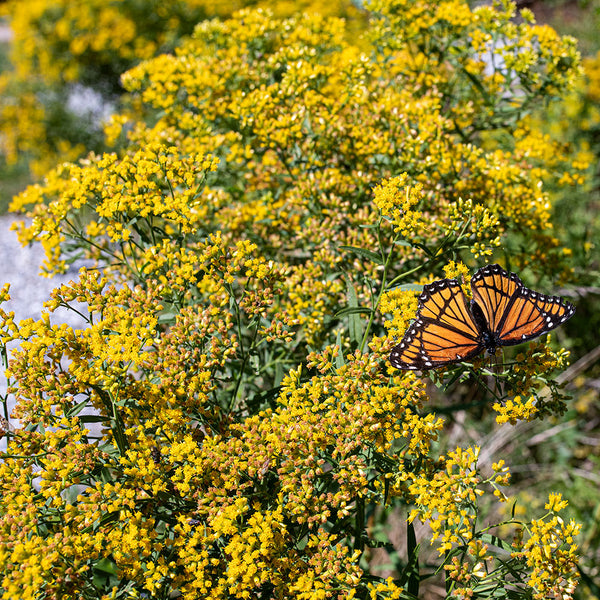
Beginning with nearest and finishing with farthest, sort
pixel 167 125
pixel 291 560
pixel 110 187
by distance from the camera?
pixel 291 560, pixel 110 187, pixel 167 125

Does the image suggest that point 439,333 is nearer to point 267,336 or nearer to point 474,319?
point 474,319

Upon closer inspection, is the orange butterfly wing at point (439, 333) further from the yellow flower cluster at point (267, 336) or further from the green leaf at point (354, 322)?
the green leaf at point (354, 322)

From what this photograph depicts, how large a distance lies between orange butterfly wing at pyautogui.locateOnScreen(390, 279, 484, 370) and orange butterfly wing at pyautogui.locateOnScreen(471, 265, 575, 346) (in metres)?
0.14

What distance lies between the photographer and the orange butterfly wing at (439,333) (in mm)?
2420

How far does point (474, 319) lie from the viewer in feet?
8.57

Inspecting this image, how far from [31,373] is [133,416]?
52 centimetres

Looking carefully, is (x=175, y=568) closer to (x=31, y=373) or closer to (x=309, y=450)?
(x=309, y=450)

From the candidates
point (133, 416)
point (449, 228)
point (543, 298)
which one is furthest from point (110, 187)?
point (543, 298)

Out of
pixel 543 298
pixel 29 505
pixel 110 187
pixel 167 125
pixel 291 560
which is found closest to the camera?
pixel 29 505

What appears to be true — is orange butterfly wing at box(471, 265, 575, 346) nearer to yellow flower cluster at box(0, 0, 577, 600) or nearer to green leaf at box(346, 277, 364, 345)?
yellow flower cluster at box(0, 0, 577, 600)

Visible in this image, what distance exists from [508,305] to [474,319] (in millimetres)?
230

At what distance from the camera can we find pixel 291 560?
2.29 m

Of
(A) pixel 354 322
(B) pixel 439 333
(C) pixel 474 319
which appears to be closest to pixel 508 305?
(C) pixel 474 319

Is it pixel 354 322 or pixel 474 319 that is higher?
pixel 354 322
